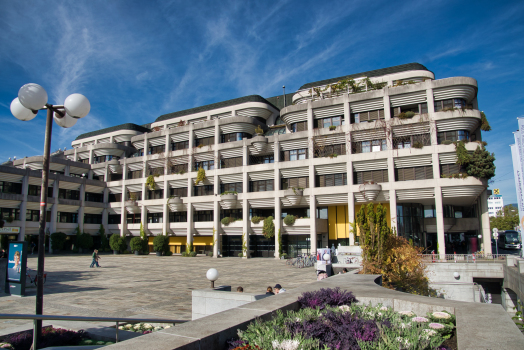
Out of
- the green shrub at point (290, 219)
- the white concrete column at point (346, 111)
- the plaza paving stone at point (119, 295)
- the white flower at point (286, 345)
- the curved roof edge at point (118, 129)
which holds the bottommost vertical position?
the plaza paving stone at point (119, 295)

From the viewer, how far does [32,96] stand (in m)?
7.64

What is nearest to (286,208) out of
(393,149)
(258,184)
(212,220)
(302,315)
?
(258,184)

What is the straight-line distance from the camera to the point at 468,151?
33.6 m

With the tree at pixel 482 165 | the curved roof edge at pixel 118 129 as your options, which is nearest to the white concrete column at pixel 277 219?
the tree at pixel 482 165

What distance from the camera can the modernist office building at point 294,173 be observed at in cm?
3534

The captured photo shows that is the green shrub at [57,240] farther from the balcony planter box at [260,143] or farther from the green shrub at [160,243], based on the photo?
the balcony planter box at [260,143]

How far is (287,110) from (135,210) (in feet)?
89.0

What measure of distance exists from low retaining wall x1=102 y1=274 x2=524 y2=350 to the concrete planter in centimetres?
2922

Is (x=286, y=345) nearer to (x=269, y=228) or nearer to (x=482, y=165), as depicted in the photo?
(x=482, y=165)

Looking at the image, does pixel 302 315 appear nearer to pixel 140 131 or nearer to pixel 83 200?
pixel 83 200

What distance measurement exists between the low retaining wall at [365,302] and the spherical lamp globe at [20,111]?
6.47 metres

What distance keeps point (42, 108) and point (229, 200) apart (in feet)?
117

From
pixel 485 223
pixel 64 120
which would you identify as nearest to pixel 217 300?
pixel 64 120

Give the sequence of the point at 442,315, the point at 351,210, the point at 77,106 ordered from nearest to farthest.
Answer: the point at 442,315 < the point at 77,106 < the point at 351,210
